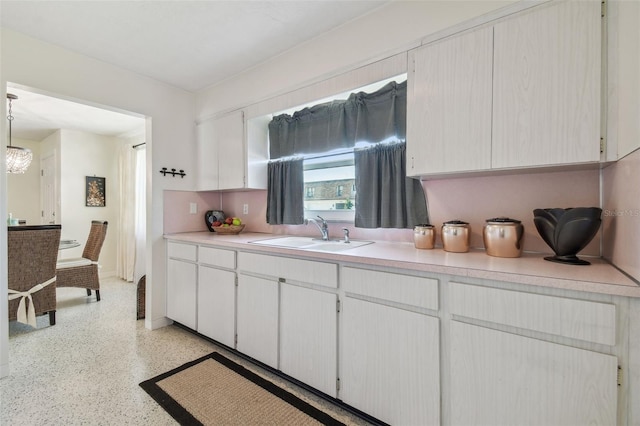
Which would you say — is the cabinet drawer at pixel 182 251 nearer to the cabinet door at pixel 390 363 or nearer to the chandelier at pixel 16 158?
the cabinet door at pixel 390 363

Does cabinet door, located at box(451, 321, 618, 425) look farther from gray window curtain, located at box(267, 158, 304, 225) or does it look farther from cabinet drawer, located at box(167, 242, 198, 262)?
cabinet drawer, located at box(167, 242, 198, 262)

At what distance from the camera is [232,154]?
2.76 meters

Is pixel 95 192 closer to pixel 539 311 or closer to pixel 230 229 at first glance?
pixel 230 229

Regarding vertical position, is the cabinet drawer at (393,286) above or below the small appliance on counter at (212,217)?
below

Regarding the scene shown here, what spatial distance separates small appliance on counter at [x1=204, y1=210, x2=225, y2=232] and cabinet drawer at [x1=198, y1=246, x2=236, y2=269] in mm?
732

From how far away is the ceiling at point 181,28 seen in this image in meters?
1.82

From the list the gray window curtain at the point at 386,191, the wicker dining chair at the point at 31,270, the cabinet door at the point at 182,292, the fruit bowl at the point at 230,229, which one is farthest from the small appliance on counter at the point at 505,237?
the wicker dining chair at the point at 31,270

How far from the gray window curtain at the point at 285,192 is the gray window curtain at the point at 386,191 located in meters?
0.62

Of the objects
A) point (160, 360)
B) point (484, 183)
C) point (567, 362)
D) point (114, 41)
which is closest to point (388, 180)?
point (484, 183)

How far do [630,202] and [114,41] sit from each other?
10.7ft

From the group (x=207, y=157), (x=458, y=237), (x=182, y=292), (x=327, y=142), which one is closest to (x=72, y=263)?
(x=182, y=292)

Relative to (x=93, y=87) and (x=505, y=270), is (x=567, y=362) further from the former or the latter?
(x=93, y=87)

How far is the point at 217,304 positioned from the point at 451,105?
2208 millimetres

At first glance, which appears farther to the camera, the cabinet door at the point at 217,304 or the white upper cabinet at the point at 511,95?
the cabinet door at the point at 217,304
